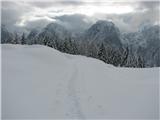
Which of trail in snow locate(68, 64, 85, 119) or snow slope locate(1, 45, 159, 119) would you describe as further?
snow slope locate(1, 45, 159, 119)

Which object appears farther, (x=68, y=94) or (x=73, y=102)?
(x=68, y=94)

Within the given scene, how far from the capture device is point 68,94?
16.6 m

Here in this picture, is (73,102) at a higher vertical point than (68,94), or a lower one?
lower

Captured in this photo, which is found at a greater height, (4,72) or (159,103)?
(4,72)

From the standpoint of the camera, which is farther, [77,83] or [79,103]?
[77,83]

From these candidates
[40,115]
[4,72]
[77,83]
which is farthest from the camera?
[77,83]

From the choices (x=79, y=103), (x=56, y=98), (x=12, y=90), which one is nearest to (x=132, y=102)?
(x=79, y=103)

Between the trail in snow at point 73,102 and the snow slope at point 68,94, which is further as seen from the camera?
the snow slope at point 68,94

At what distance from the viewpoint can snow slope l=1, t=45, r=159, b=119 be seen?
1380cm

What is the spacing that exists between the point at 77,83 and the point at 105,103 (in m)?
4.22

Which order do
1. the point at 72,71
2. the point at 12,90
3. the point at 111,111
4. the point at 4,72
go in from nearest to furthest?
the point at 111,111
the point at 12,90
the point at 4,72
the point at 72,71

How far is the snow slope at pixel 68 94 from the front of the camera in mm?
13797

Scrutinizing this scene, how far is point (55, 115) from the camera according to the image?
13.5 m

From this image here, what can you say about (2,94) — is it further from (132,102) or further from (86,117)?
(132,102)
